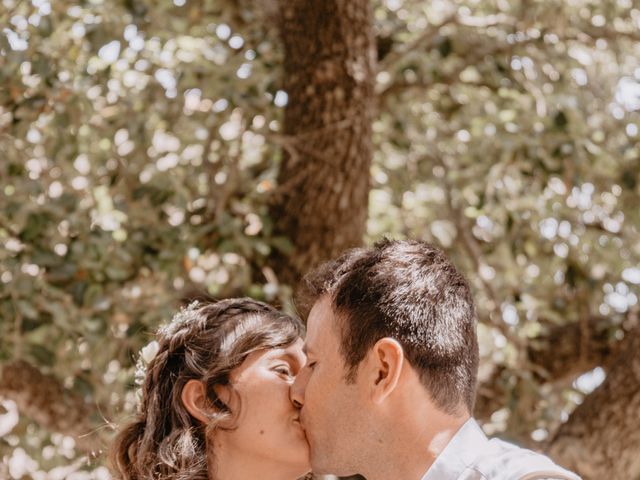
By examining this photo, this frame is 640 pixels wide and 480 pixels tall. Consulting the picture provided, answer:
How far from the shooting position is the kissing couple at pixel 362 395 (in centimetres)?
243

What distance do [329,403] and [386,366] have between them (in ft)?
0.55

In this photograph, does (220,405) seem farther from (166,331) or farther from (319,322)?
(319,322)

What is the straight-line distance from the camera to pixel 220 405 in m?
3.07

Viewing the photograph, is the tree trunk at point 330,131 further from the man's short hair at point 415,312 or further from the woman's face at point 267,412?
the man's short hair at point 415,312

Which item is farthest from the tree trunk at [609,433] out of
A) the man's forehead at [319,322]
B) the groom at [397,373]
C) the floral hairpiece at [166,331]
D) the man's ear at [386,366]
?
the man's ear at [386,366]

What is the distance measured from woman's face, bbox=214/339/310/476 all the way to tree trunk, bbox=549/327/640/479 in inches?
51.4

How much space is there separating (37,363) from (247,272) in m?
0.90

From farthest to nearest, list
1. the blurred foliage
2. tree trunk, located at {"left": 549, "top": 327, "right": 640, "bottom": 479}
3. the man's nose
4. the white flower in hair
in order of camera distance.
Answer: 1. the blurred foliage
2. tree trunk, located at {"left": 549, "top": 327, "right": 640, "bottom": 479}
3. the white flower in hair
4. the man's nose

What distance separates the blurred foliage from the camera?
4211 millimetres

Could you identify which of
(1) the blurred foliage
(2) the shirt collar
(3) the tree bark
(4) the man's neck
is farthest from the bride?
(3) the tree bark

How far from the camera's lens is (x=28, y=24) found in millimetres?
4219

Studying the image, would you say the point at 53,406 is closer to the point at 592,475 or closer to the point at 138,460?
the point at 138,460

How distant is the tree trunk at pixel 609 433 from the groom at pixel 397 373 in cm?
152

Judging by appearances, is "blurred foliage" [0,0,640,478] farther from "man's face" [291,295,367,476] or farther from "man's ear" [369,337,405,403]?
"man's ear" [369,337,405,403]
